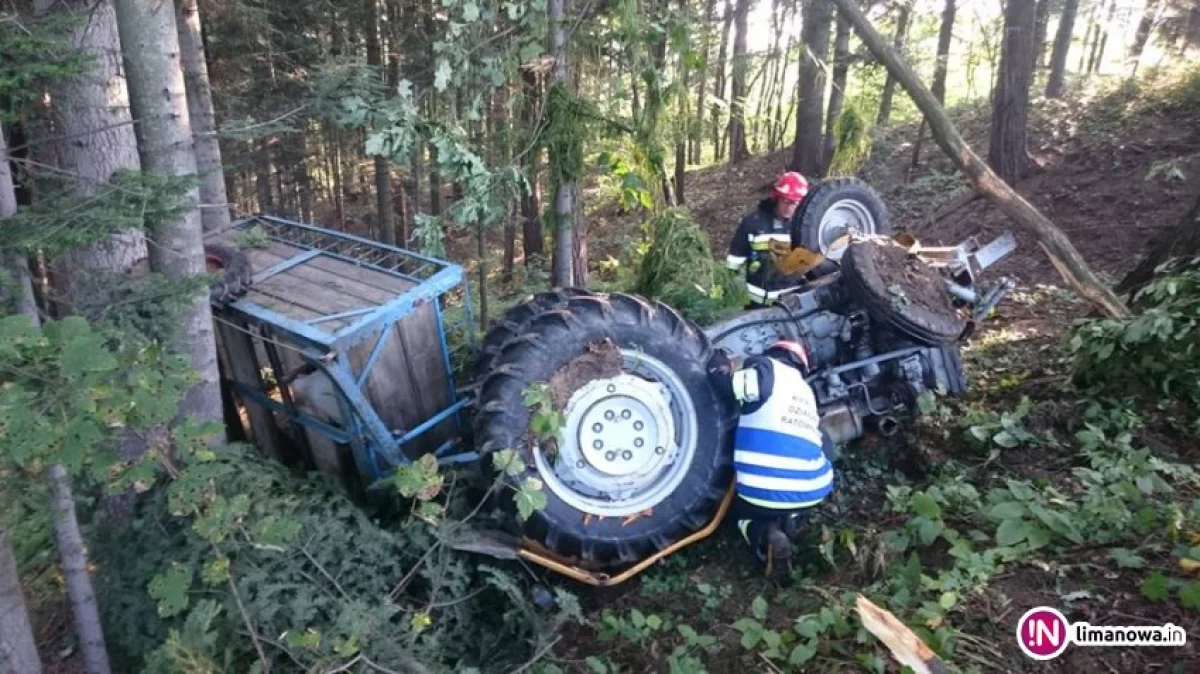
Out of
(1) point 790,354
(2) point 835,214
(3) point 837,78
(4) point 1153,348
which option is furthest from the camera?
(3) point 837,78

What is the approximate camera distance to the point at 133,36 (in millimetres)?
3434

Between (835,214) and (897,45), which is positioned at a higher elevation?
(897,45)

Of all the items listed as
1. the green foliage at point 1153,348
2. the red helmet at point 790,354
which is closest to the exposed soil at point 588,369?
the red helmet at point 790,354

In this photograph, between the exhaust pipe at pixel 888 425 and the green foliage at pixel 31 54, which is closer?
the green foliage at pixel 31 54

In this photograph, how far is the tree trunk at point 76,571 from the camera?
316 cm

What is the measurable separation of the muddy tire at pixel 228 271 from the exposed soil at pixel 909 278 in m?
3.85

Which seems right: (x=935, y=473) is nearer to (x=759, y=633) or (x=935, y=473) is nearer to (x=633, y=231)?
(x=759, y=633)

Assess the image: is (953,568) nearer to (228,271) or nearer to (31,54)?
(228,271)

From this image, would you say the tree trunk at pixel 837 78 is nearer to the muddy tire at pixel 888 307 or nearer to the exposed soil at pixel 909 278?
the exposed soil at pixel 909 278

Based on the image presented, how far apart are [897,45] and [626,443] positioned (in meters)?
13.2

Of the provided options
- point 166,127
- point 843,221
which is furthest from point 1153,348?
point 166,127

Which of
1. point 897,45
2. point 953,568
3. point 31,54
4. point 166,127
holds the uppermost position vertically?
point 897,45

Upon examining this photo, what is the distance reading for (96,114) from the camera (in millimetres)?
3926

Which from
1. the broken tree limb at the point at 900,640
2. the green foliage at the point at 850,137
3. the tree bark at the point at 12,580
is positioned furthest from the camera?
the green foliage at the point at 850,137
